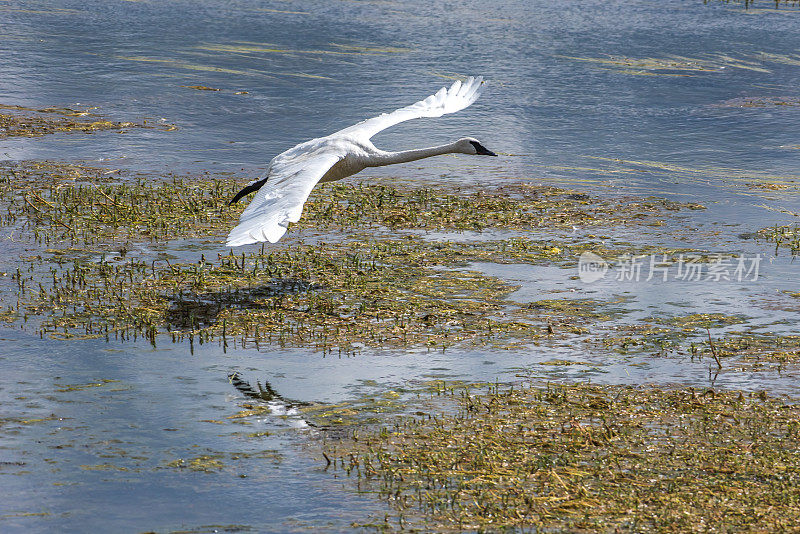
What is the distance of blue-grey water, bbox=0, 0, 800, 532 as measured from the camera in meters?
7.58

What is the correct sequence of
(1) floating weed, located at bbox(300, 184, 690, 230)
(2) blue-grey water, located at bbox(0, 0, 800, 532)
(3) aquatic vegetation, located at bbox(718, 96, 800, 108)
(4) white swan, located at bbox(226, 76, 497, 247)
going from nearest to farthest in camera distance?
(2) blue-grey water, located at bbox(0, 0, 800, 532) → (4) white swan, located at bbox(226, 76, 497, 247) → (1) floating weed, located at bbox(300, 184, 690, 230) → (3) aquatic vegetation, located at bbox(718, 96, 800, 108)

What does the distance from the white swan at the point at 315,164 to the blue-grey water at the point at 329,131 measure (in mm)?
1176

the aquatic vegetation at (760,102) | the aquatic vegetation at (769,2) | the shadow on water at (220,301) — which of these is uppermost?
the aquatic vegetation at (769,2)

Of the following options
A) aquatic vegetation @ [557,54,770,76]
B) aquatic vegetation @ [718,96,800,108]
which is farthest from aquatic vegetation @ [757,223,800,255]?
aquatic vegetation @ [557,54,770,76]

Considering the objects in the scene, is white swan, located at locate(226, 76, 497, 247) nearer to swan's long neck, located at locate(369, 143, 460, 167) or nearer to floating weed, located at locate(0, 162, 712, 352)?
swan's long neck, located at locate(369, 143, 460, 167)

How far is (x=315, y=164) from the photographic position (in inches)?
485

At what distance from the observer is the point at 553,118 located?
26.0m

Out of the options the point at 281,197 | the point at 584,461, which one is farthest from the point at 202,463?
the point at 281,197

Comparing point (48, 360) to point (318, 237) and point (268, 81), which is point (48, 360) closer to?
point (318, 237)

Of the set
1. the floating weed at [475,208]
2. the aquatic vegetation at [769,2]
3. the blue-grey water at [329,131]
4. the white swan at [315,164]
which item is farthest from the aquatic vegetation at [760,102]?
the aquatic vegetation at [769,2]

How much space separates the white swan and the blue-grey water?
1176 mm

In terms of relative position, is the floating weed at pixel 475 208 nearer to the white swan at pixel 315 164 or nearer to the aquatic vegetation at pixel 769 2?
the white swan at pixel 315 164

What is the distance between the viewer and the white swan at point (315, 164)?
9.92 meters

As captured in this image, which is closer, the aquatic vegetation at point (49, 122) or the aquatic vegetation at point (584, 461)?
the aquatic vegetation at point (584, 461)
